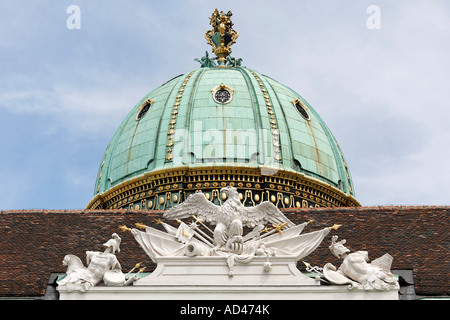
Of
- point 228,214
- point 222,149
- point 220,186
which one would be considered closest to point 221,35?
point 222,149

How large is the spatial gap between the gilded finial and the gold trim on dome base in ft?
23.6

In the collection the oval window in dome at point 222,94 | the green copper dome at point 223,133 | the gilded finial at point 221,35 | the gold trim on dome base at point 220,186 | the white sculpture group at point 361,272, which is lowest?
the white sculpture group at point 361,272

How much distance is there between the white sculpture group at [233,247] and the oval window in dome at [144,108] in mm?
12509

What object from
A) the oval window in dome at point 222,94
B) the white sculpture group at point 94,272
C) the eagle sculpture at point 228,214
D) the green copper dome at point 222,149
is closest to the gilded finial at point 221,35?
the green copper dome at point 222,149

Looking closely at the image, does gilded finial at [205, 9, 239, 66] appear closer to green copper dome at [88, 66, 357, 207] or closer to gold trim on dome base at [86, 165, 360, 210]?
green copper dome at [88, 66, 357, 207]

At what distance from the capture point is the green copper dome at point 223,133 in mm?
40406

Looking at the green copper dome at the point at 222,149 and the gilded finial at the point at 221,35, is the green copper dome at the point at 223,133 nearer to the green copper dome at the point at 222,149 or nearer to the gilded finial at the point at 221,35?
the green copper dome at the point at 222,149

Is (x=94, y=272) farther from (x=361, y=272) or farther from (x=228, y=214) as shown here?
(x=361, y=272)

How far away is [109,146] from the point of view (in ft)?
144

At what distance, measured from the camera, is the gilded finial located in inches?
1821

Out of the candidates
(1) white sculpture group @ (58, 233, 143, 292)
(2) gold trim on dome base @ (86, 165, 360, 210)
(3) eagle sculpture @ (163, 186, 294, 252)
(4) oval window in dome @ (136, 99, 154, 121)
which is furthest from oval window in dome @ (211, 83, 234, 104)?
(1) white sculpture group @ (58, 233, 143, 292)

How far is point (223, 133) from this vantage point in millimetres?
40938

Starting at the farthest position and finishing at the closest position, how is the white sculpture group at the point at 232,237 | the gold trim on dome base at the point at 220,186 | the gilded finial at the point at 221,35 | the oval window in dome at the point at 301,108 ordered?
the gilded finial at the point at 221,35 < the oval window in dome at the point at 301,108 < the gold trim on dome base at the point at 220,186 < the white sculpture group at the point at 232,237
